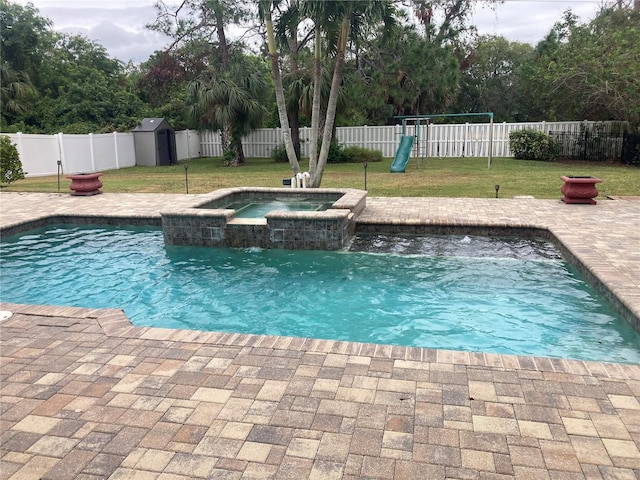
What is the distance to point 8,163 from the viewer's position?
14.3 m

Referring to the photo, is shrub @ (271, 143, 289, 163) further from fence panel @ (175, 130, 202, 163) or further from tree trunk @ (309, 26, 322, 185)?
tree trunk @ (309, 26, 322, 185)

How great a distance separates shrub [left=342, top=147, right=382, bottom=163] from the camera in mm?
21359

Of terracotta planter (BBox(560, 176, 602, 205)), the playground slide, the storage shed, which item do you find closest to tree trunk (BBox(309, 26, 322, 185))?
terracotta planter (BBox(560, 176, 602, 205))

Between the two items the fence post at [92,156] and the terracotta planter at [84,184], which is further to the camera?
the fence post at [92,156]

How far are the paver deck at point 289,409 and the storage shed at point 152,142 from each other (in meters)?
18.3

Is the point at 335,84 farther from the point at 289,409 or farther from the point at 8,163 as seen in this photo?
the point at 8,163

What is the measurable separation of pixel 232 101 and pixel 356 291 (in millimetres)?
14798

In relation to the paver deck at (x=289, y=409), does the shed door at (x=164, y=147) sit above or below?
above

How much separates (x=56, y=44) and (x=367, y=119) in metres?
18.4

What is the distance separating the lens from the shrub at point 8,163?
1411 centimetres

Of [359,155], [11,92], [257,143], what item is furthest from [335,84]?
[11,92]

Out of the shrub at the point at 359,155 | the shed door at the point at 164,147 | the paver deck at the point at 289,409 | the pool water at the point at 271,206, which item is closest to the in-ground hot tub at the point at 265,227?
the pool water at the point at 271,206

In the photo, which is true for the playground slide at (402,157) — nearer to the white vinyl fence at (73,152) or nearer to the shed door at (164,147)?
the shed door at (164,147)

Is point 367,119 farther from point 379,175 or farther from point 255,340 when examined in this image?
point 255,340
